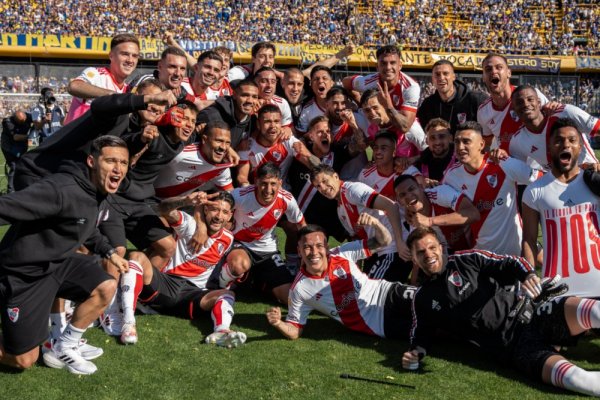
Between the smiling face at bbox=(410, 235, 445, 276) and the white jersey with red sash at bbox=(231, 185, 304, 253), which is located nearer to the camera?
the smiling face at bbox=(410, 235, 445, 276)

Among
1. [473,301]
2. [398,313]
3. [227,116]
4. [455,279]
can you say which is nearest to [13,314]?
[398,313]

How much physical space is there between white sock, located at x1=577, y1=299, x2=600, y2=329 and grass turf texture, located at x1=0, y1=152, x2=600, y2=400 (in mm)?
421

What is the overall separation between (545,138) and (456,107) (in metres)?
1.38

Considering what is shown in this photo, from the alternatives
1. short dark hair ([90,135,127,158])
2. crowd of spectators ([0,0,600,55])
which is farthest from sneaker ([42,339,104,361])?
crowd of spectators ([0,0,600,55])

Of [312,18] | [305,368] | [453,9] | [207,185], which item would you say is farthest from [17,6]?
[305,368]

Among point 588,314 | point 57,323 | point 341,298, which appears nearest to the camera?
point 588,314

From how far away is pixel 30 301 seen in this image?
4.82 m

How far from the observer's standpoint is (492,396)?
14.8 feet

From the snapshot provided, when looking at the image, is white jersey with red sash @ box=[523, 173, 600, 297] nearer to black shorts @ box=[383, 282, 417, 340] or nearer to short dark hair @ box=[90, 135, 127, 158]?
black shorts @ box=[383, 282, 417, 340]

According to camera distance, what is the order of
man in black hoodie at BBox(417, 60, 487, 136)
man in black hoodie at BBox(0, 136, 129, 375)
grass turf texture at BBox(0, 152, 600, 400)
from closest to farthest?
grass turf texture at BBox(0, 152, 600, 400), man in black hoodie at BBox(0, 136, 129, 375), man in black hoodie at BBox(417, 60, 487, 136)

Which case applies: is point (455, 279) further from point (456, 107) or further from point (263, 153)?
point (456, 107)

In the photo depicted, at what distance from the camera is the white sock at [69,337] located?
5012 mm

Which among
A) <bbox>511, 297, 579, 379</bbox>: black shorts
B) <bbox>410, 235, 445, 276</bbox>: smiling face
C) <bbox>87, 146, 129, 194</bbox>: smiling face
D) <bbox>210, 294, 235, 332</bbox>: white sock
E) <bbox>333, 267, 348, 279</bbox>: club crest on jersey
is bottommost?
<bbox>210, 294, 235, 332</bbox>: white sock

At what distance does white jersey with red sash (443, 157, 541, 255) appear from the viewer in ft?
21.5
